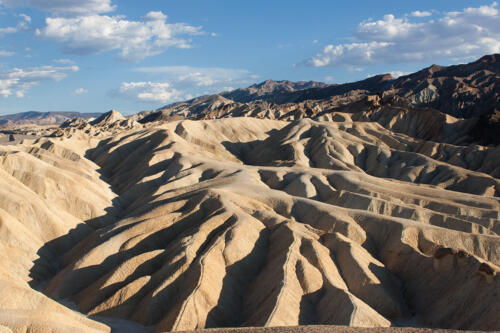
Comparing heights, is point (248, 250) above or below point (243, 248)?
below

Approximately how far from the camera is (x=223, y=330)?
21750 mm

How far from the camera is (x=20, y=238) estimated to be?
45219 mm

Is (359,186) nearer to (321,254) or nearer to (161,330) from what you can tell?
(321,254)

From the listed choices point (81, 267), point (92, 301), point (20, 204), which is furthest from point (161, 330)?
point (20, 204)

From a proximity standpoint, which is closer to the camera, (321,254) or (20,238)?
(321,254)

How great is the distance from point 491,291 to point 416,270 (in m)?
7.52

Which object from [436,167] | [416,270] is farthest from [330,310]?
[436,167]

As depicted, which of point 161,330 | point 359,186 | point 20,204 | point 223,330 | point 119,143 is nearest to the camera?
point 223,330

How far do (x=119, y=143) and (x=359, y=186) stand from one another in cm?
5871

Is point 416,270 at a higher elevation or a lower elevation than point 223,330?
lower

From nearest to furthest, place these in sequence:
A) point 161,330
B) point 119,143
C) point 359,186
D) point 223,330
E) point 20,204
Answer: point 223,330 → point 161,330 → point 20,204 → point 359,186 → point 119,143

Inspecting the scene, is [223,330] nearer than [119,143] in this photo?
Yes

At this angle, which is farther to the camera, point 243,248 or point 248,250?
point 248,250

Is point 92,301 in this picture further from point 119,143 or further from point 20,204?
point 119,143
